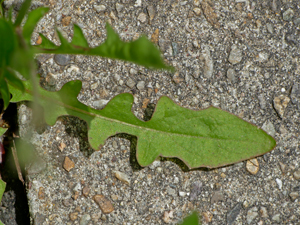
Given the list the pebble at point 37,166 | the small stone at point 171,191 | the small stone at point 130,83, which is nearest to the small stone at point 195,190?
the small stone at point 171,191

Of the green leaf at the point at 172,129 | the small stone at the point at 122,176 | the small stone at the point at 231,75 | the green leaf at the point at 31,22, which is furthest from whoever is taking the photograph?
the small stone at the point at 231,75

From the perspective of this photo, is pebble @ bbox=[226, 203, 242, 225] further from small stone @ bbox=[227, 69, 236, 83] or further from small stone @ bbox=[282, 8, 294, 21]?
small stone @ bbox=[282, 8, 294, 21]

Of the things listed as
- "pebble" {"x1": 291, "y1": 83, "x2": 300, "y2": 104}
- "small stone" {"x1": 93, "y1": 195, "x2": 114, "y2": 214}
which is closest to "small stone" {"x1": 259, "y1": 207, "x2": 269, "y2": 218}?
"pebble" {"x1": 291, "y1": 83, "x2": 300, "y2": 104}

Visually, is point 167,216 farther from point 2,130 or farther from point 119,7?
point 119,7

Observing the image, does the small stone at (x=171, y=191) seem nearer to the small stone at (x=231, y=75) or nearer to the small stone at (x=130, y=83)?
the small stone at (x=130, y=83)

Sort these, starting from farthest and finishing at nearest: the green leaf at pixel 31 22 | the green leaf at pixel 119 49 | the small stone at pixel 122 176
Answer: the small stone at pixel 122 176, the green leaf at pixel 31 22, the green leaf at pixel 119 49

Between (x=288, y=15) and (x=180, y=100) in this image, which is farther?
(x=288, y=15)

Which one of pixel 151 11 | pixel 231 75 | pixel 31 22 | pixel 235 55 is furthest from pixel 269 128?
pixel 31 22
